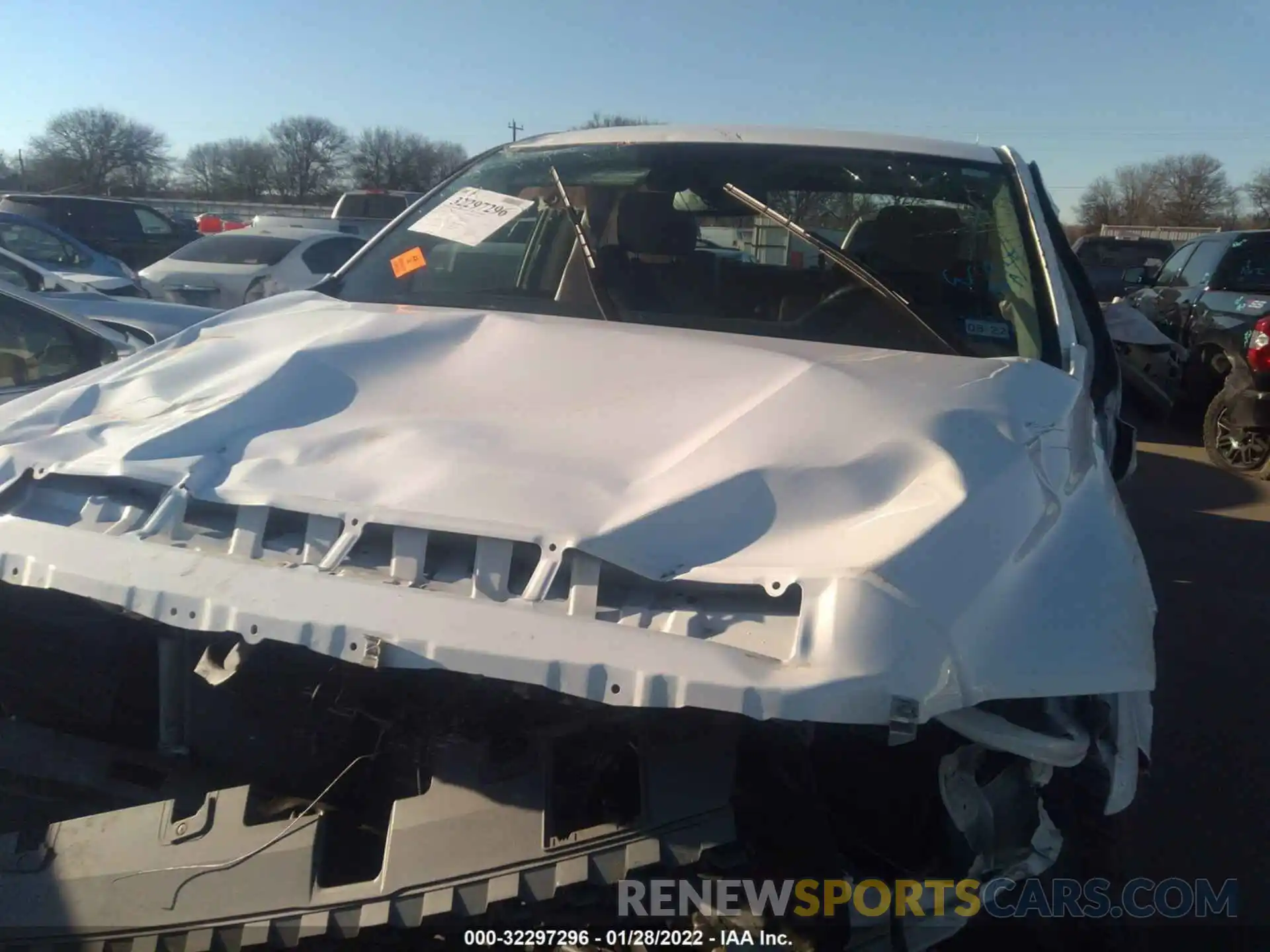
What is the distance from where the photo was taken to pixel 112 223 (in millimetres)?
16469

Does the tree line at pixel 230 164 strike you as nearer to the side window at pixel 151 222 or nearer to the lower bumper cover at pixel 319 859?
the side window at pixel 151 222

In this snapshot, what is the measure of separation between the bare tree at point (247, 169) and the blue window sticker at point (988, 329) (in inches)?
1737

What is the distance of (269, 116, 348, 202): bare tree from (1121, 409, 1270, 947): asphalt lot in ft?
137

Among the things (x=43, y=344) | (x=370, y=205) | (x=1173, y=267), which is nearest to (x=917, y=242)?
(x=43, y=344)

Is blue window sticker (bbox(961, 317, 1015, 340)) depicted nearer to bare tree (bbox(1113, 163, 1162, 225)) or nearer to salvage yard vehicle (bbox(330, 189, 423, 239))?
salvage yard vehicle (bbox(330, 189, 423, 239))

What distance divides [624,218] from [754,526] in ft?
5.49

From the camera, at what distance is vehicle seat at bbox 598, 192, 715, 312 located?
3.13 m

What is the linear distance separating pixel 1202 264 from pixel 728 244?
808 cm

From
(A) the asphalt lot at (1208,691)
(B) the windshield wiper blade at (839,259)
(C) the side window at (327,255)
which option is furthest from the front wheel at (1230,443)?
(C) the side window at (327,255)

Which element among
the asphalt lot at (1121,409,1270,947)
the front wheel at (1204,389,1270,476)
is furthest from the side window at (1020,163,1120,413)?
the front wheel at (1204,389,1270,476)

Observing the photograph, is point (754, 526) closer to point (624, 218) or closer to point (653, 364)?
point (653, 364)

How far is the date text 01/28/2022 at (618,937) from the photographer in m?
A: 1.78

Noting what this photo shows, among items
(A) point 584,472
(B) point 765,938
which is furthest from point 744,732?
(A) point 584,472

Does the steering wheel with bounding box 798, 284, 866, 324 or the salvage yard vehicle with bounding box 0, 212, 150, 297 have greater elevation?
the steering wheel with bounding box 798, 284, 866, 324
